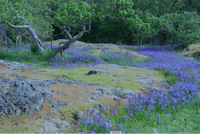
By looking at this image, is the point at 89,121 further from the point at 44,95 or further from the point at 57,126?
the point at 44,95

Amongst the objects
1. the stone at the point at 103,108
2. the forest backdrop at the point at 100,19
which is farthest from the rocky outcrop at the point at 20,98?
the forest backdrop at the point at 100,19

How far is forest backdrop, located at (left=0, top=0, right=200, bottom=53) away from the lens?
47.4ft

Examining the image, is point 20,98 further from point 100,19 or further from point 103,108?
point 100,19

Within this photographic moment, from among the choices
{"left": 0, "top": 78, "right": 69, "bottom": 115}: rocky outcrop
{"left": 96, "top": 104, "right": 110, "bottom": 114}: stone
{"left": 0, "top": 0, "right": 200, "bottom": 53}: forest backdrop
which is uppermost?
{"left": 0, "top": 0, "right": 200, "bottom": 53}: forest backdrop

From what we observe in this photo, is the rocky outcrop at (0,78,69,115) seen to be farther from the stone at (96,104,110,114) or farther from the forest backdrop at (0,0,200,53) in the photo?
the forest backdrop at (0,0,200,53)

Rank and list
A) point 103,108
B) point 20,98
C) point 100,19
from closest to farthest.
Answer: point 20,98 → point 103,108 → point 100,19

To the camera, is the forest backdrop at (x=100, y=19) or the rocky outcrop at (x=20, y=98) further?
the forest backdrop at (x=100, y=19)

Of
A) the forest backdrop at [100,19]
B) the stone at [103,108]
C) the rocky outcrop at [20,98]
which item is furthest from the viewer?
the forest backdrop at [100,19]

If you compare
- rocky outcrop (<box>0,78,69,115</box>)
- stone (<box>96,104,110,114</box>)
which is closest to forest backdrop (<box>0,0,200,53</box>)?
rocky outcrop (<box>0,78,69,115</box>)

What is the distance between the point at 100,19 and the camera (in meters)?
15.6

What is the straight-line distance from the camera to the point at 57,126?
359cm

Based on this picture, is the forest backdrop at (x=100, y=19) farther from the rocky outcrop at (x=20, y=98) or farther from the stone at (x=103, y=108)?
the stone at (x=103, y=108)

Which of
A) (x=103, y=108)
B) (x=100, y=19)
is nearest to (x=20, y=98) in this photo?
(x=103, y=108)

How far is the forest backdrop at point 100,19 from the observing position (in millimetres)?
14461
